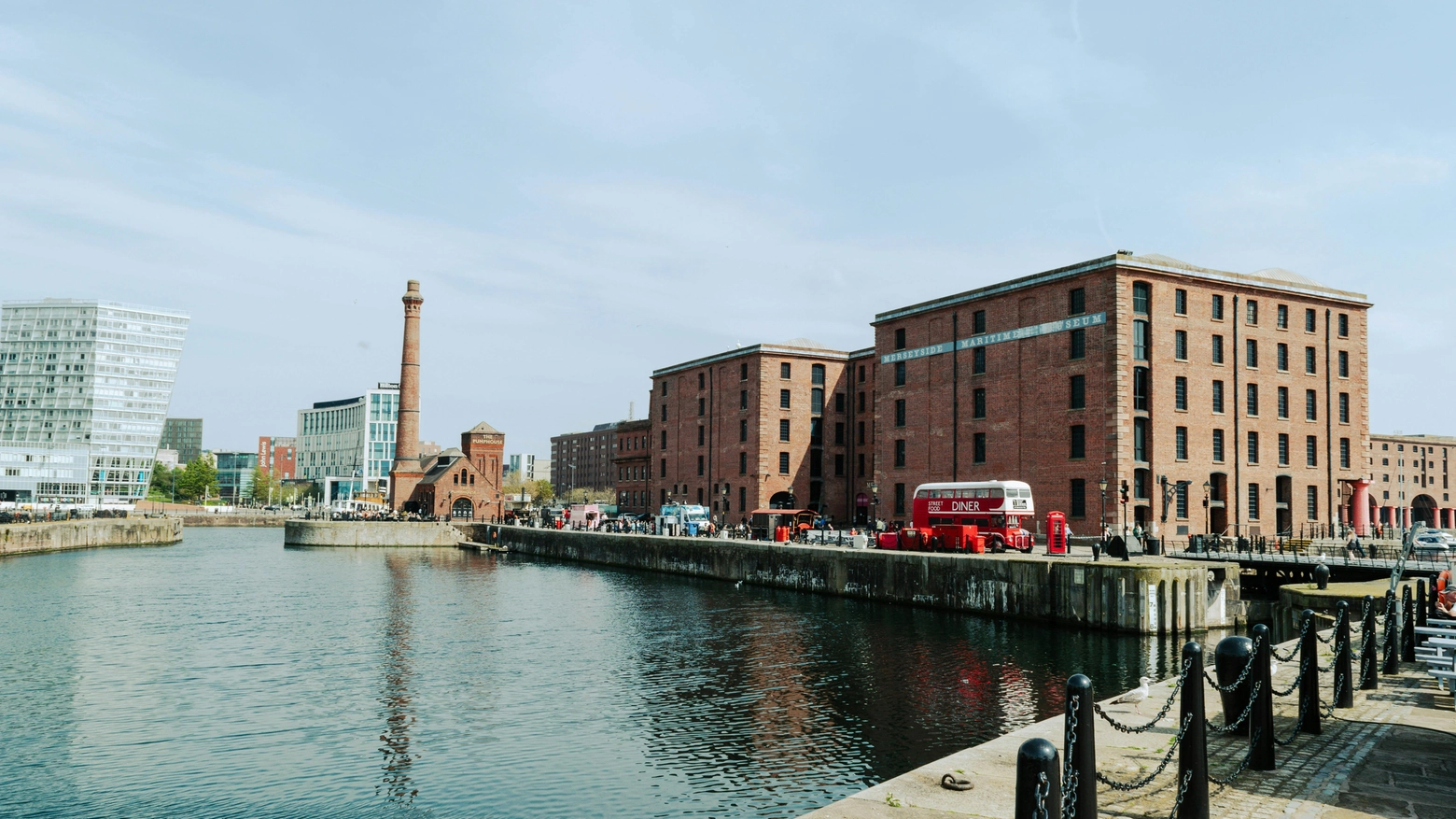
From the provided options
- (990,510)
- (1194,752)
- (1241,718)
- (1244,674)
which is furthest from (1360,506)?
(1194,752)

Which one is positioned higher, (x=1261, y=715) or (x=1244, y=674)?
(x=1244, y=674)

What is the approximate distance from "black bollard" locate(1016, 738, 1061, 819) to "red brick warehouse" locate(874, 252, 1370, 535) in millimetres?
47412

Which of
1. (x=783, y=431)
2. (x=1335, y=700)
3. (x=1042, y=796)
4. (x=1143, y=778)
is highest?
(x=783, y=431)

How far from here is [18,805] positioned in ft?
50.1

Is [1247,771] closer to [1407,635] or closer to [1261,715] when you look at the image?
[1261,715]

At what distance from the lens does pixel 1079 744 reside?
736 cm

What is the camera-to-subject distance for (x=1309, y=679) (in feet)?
38.3

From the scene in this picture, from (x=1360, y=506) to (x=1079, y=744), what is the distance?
200ft

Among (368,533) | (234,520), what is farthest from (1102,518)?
(234,520)

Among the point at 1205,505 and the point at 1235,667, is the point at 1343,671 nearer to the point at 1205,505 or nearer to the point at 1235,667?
the point at 1235,667

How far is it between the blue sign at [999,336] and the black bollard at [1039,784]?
49.7 metres

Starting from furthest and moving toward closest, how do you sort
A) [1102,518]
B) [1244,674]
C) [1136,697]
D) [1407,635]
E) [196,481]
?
[196,481] → [1102,518] → [1407,635] → [1136,697] → [1244,674]

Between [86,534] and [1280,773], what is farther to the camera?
[86,534]

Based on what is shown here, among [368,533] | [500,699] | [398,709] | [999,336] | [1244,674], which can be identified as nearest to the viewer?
[1244,674]
